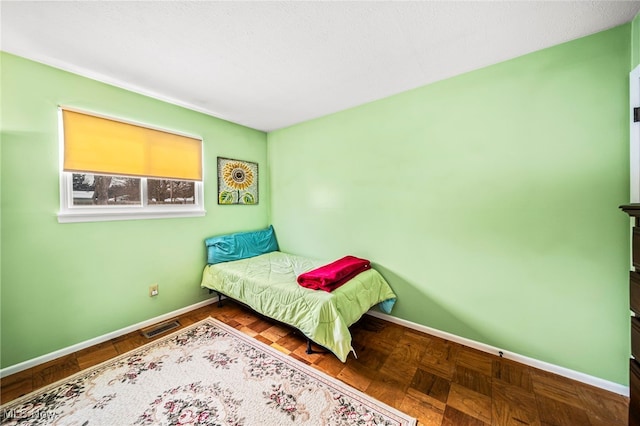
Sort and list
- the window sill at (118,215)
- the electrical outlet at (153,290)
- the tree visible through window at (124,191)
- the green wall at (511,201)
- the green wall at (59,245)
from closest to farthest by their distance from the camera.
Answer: the green wall at (511,201)
the green wall at (59,245)
the window sill at (118,215)
the tree visible through window at (124,191)
the electrical outlet at (153,290)

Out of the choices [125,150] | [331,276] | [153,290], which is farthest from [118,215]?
[331,276]

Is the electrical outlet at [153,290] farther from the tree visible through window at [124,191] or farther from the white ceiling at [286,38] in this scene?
the white ceiling at [286,38]

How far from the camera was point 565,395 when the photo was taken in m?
1.54

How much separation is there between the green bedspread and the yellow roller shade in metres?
1.26

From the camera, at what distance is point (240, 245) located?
10.1 ft

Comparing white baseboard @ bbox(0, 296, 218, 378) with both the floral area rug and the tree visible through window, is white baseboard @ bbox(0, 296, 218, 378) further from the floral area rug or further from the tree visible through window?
the tree visible through window

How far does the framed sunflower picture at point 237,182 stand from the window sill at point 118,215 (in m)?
0.46

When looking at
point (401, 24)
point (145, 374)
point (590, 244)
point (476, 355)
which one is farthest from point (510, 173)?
point (145, 374)

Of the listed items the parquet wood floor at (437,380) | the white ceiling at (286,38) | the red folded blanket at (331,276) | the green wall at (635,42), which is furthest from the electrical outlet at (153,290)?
the green wall at (635,42)

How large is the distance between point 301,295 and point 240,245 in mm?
1426

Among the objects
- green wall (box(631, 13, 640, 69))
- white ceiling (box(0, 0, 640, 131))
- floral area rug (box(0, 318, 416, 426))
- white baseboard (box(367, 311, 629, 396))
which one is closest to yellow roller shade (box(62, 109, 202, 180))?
white ceiling (box(0, 0, 640, 131))

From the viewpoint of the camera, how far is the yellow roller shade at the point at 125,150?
1995 mm

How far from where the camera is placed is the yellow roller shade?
78.5 inches

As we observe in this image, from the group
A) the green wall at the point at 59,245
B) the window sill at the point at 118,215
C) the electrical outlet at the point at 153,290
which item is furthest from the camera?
the electrical outlet at the point at 153,290
